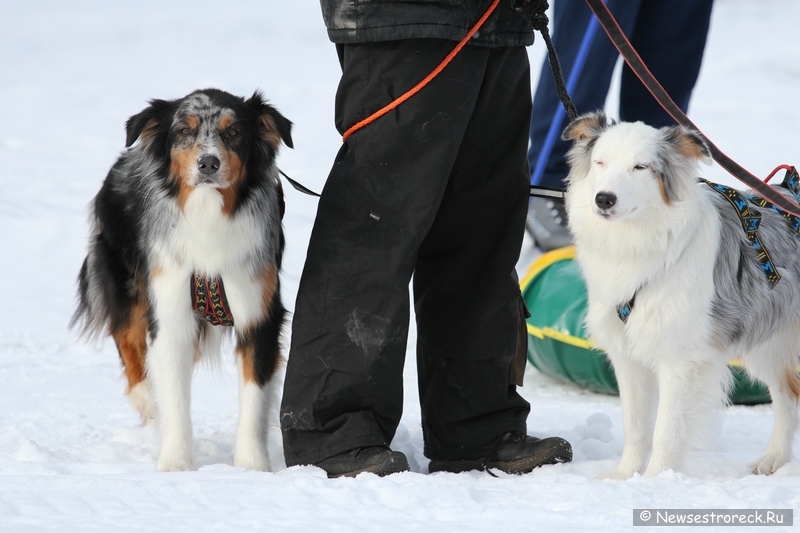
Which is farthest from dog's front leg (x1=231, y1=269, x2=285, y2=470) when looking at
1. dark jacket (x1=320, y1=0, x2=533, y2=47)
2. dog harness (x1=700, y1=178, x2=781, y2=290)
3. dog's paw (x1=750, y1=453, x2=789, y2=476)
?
dog's paw (x1=750, y1=453, x2=789, y2=476)

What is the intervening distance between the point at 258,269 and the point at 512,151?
103 cm

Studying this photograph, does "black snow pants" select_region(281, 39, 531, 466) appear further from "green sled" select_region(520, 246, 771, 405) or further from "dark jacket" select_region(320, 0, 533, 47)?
"green sled" select_region(520, 246, 771, 405)

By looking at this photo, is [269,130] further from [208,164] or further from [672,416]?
[672,416]

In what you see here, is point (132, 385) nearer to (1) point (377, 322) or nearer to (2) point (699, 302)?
(1) point (377, 322)

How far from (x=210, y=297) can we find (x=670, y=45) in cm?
356

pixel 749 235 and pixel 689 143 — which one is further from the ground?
pixel 689 143

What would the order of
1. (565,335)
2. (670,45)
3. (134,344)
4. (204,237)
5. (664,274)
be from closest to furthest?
(664,274)
(204,237)
(134,344)
(565,335)
(670,45)

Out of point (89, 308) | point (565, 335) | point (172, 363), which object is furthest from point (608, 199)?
point (89, 308)

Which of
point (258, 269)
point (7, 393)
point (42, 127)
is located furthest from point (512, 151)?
point (42, 127)

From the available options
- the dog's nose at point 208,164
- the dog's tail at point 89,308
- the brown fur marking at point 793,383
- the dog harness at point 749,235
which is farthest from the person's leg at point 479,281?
the dog's tail at point 89,308

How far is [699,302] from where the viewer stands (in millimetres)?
2959

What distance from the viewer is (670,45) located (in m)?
5.42

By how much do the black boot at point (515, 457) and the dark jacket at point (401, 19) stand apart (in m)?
1.47

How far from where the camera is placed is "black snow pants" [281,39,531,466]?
9.30 ft
